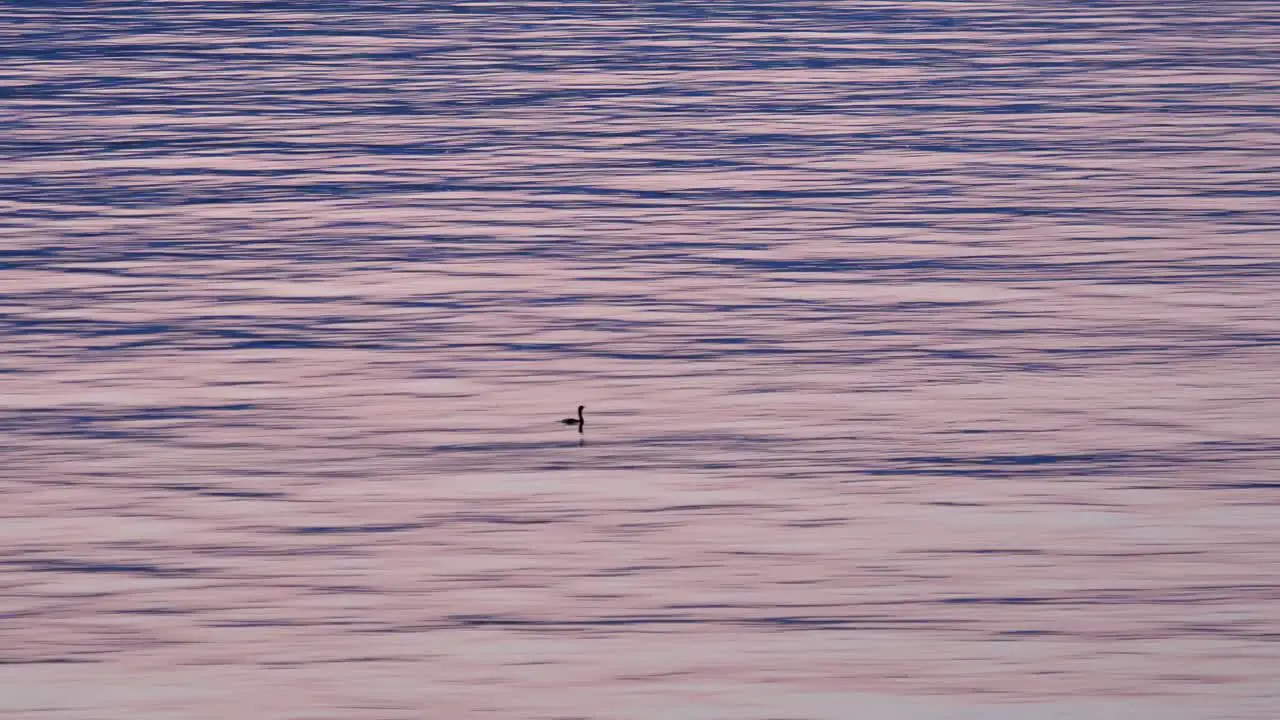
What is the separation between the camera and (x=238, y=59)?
684 inches

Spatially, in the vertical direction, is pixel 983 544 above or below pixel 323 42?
below

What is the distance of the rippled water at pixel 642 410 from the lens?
5066 mm

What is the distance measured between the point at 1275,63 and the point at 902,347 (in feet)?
30.6

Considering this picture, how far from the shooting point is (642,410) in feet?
23.6

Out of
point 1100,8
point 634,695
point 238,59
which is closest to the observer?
point 634,695

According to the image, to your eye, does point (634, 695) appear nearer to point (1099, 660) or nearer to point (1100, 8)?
point (1099, 660)

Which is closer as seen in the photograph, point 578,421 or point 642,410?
point 578,421

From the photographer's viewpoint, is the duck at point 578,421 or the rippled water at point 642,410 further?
the duck at point 578,421

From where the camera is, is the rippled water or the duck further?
the duck

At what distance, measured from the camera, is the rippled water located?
5.07 m

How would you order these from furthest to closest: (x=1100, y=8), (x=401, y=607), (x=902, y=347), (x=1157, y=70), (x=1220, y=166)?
(x=1100, y=8)
(x=1157, y=70)
(x=1220, y=166)
(x=902, y=347)
(x=401, y=607)

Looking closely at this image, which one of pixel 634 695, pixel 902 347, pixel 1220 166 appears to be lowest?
pixel 634 695

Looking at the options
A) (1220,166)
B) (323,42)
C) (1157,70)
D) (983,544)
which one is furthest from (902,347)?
(323,42)

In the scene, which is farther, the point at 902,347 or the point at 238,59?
the point at 238,59
